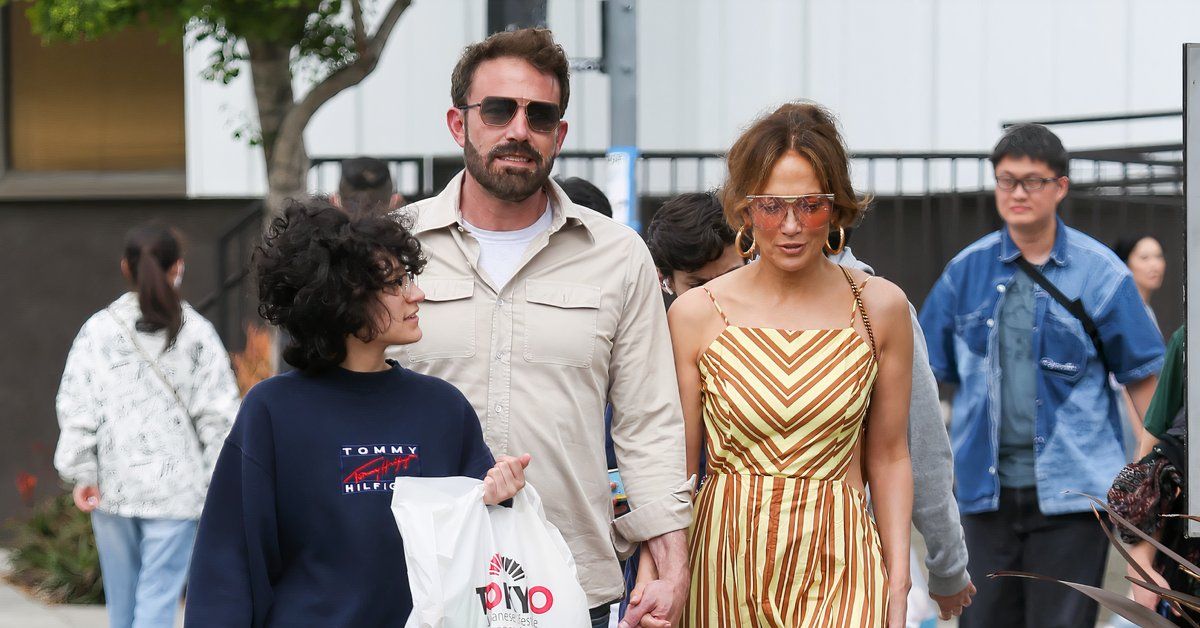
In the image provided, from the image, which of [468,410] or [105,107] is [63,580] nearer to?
[105,107]

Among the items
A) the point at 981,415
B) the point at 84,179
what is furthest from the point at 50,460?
the point at 981,415

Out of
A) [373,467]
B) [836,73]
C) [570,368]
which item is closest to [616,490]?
[570,368]

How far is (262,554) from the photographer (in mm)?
3074

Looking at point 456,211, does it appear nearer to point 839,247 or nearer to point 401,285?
point 401,285

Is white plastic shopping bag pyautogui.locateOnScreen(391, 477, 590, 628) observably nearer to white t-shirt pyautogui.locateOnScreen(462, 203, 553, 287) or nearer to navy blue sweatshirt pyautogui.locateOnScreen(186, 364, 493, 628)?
navy blue sweatshirt pyautogui.locateOnScreen(186, 364, 493, 628)

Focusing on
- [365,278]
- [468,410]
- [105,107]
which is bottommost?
[468,410]

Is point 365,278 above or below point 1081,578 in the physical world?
above

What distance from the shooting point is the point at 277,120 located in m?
10.2

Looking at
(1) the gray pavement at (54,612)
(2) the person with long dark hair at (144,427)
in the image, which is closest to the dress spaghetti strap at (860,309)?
(2) the person with long dark hair at (144,427)

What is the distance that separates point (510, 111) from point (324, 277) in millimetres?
811

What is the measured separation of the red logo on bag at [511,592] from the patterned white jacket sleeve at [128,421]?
151 inches

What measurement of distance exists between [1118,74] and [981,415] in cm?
776

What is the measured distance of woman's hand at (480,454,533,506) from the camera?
3211 mm

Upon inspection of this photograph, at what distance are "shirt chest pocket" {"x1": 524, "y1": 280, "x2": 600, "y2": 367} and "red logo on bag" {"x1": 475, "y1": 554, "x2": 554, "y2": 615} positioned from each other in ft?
2.12
